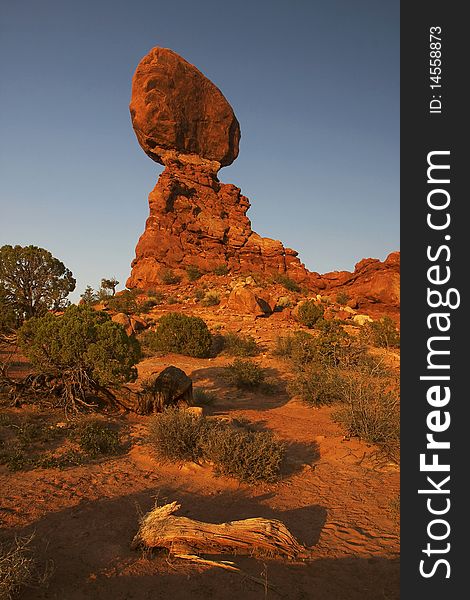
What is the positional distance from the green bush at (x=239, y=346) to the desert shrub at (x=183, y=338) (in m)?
0.90

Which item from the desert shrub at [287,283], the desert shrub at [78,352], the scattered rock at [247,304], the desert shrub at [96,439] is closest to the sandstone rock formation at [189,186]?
the desert shrub at [287,283]

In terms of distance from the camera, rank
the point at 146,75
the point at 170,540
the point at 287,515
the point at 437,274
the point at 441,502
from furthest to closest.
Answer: the point at 146,75, the point at 287,515, the point at 170,540, the point at 437,274, the point at 441,502

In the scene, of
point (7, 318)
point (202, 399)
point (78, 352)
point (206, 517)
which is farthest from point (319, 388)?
point (7, 318)

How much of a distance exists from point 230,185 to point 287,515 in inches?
1425

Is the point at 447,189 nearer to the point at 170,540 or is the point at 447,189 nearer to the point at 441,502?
the point at 441,502

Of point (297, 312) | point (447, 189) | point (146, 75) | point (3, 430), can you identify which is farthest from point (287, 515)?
point (146, 75)

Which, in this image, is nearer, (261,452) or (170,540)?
(170,540)

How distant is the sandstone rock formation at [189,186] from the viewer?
1287 inches

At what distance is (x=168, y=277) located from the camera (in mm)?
30219

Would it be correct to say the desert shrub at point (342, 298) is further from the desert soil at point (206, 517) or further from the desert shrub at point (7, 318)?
the desert shrub at point (7, 318)

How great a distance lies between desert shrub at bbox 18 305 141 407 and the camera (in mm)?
7719

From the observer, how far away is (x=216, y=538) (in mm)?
3623

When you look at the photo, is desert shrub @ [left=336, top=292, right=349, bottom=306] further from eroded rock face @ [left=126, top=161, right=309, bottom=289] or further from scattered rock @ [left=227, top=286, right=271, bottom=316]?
scattered rock @ [left=227, top=286, right=271, bottom=316]

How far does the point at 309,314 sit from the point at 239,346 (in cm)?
639
